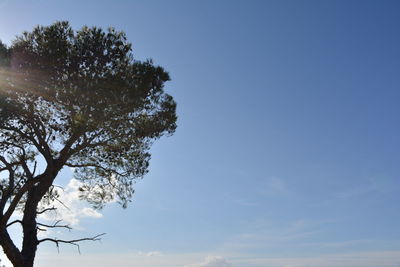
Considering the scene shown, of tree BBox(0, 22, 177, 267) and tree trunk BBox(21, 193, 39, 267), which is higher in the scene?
tree BBox(0, 22, 177, 267)

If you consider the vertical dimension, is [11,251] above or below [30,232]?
below

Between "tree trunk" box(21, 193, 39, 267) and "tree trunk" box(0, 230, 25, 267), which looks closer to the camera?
"tree trunk" box(0, 230, 25, 267)

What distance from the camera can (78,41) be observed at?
50.3 ft

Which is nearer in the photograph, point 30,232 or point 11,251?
point 11,251

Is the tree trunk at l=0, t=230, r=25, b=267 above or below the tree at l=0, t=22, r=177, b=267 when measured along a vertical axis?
below

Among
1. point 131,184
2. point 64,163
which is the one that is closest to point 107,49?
point 64,163

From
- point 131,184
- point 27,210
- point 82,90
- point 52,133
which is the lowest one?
point 27,210

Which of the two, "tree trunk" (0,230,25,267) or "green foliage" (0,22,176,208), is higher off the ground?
"green foliage" (0,22,176,208)

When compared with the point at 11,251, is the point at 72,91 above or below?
above

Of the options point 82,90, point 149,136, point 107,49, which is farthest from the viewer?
point 149,136

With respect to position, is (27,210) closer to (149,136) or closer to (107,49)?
(149,136)

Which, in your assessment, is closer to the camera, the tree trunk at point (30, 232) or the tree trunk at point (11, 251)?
the tree trunk at point (11, 251)

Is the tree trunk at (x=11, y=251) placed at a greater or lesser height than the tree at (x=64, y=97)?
lesser

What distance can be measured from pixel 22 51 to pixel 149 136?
625cm
